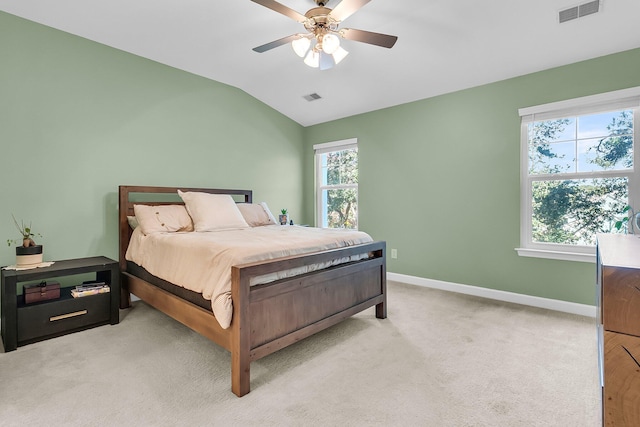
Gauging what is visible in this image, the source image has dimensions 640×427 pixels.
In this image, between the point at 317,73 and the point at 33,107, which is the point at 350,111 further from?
the point at 33,107

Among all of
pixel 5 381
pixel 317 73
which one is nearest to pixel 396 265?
pixel 317 73

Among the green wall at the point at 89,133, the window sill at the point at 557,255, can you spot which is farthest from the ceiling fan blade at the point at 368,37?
the window sill at the point at 557,255

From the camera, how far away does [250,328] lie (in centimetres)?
183

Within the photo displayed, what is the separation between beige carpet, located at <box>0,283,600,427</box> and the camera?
62.2 inches

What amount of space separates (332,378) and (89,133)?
3182 millimetres

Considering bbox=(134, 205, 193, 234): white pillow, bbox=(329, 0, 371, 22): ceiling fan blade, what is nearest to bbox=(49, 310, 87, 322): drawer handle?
bbox=(134, 205, 193, 234): white pillow

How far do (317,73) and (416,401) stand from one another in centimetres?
341

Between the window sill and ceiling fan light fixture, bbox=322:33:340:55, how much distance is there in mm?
2706

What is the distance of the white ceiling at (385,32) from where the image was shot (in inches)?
99.3

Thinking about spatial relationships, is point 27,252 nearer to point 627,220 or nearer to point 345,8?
point 345,8

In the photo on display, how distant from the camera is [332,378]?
192 cm

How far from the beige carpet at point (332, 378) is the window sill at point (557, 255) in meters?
0.58

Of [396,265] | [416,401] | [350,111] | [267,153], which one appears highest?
[350,111]

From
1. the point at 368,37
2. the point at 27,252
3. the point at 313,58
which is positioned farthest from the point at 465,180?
the point at 27,252
